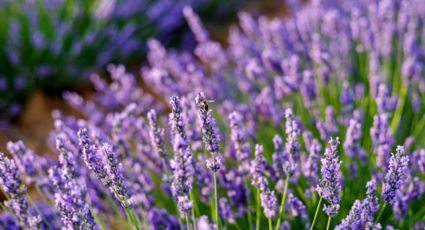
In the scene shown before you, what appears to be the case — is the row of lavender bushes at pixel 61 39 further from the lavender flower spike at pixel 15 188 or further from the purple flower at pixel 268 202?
the purple flower at pixel 268 202

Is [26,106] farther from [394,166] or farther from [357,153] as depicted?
[394,166]

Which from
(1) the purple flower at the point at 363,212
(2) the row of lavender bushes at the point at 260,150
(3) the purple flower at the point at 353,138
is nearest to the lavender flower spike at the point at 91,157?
(2) the row of lavender bushes at the point at 260,150

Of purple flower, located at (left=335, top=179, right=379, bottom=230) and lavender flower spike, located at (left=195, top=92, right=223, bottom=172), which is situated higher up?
lavender flower spike, located at (left=195, top=92, right=223, bottom=172)

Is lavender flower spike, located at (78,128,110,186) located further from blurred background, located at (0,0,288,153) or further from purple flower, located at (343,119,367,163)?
blurred background, located at (0,0,288,153)

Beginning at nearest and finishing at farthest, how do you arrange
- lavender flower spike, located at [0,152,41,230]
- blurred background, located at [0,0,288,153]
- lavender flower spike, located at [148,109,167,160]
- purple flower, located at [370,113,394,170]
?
lavender flower spike, located at [0,152,41,230] → lavender flower spike, located at [148,109,167,160] → purple flower, located at [370,113,394,170] → blurred background, located at [0,0,288,153]

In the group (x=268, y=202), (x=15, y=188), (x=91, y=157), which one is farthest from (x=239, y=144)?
(x=15, y=188)

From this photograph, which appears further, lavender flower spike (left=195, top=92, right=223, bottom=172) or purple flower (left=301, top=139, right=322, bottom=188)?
purple flower (left=301, top=139, right=322, bottom=188)

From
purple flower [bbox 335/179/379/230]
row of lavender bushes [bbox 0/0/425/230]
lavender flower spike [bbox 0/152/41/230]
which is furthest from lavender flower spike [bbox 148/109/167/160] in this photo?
purple flower [bbox 335/179/379/230]
